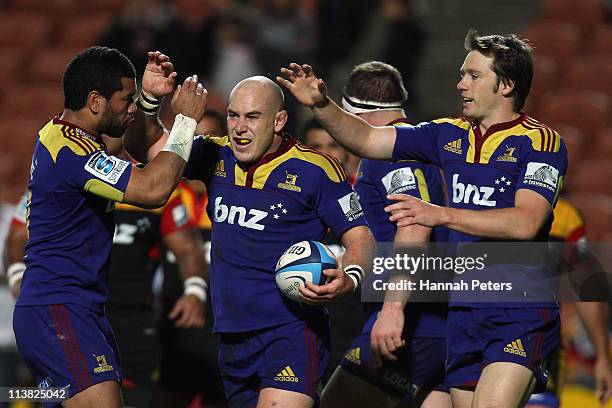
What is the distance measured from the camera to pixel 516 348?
5176mm

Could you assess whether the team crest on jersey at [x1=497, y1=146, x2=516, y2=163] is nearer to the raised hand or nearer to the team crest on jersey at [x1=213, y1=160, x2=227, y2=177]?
the raised hand

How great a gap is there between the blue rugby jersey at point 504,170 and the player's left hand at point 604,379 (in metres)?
1.69

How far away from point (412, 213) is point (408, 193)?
1136 millimetres

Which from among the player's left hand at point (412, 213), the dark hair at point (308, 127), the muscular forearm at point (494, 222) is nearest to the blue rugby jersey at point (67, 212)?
the player's left hand at point (412, 213)

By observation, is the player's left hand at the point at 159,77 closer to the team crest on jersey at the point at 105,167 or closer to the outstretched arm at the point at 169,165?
the outstretched arm at the point at 169,165

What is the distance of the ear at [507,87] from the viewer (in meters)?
5.31

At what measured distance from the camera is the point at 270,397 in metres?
5.20

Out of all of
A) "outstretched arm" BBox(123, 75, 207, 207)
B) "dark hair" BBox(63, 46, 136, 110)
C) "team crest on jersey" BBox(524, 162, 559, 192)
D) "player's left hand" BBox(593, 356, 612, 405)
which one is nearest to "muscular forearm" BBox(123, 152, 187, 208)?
"outstretched arm" BBox(123, 75, 207, 207)

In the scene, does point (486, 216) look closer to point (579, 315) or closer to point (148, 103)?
point (148, 103)

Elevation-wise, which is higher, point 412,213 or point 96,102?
point 96,102

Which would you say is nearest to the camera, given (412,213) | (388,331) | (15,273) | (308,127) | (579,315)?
(412,213)

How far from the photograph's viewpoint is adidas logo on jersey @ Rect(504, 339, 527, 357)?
17.0 feet

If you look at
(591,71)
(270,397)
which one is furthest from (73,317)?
(591,71)

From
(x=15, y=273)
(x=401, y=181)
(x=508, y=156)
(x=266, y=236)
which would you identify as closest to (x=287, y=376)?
(x=266, y=236)
